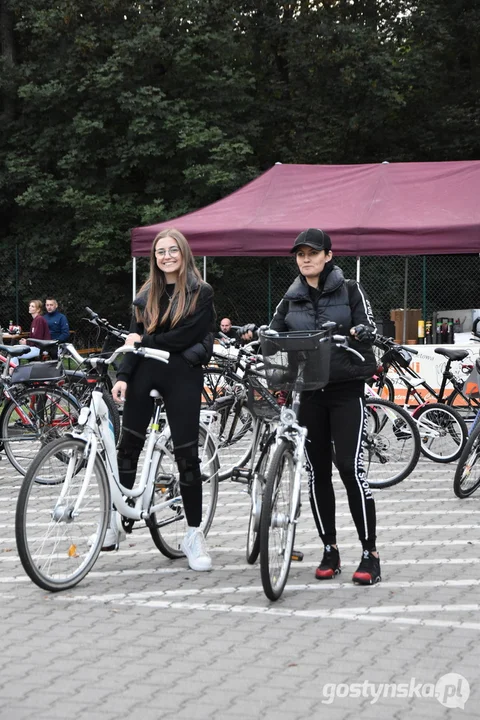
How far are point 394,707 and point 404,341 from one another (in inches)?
586

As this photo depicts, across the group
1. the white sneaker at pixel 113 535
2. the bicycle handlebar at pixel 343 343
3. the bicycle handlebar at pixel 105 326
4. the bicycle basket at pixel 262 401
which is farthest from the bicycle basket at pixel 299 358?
the bicycle handlebar at pixel 105 326

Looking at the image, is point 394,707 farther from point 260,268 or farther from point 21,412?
point 260,268

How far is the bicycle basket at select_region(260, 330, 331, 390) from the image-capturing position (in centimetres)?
550

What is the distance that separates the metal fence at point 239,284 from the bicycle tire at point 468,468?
14922 mm

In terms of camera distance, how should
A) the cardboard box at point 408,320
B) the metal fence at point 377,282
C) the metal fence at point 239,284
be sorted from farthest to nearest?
the metal fence at point 239,284, the metal fence at point 377,282, the cardboard box at point 408,320

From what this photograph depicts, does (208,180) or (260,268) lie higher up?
(208,180)

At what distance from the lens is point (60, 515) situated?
5695mm

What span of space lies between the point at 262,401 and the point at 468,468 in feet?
9.13

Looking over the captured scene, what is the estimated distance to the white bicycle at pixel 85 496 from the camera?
562cm

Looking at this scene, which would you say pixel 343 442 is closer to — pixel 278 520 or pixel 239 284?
pixel 278 520

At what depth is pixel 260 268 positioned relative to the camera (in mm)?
26344

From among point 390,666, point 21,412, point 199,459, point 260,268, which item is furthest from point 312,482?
point 260,268

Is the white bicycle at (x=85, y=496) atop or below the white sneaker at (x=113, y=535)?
atop

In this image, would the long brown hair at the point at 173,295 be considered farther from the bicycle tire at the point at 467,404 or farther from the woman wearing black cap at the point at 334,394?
the bicycle tire at the point at 467,404
